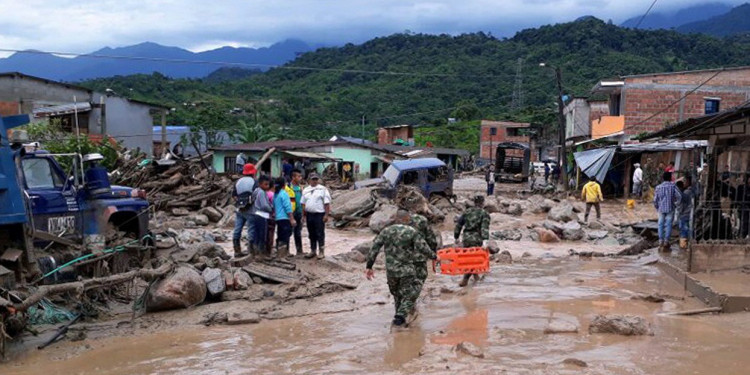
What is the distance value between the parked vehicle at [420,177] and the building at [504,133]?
3727cm

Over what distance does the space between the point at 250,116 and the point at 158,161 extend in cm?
3604

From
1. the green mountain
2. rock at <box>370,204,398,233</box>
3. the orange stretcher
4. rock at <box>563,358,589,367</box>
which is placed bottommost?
rock at <box>370,204,398,233</box>

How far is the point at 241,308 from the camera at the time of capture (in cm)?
941

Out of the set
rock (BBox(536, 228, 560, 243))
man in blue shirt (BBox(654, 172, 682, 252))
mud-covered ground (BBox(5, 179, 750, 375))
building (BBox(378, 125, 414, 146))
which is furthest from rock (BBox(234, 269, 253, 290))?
building (BBox(378, 125, 414, 146))

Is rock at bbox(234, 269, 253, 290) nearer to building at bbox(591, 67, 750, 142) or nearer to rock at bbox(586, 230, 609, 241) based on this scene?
rock at bbox(586, 230, 609, 241)

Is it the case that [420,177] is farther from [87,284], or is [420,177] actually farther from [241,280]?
[87,284]

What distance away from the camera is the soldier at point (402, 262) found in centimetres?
827

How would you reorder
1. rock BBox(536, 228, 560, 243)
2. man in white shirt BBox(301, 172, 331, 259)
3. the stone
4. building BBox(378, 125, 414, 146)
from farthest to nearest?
building BBox(378, 125, 414, 146) < rock BBox(536, 228, 560, 243) < man in white shirt BBox(301, 172, 331, 259) < the stone

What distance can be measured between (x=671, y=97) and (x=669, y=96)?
4.1 inches

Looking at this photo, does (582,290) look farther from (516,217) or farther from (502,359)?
(516,217)

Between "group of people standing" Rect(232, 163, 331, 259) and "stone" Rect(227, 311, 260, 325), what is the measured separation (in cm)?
249

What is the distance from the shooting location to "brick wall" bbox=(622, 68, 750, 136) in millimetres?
32469

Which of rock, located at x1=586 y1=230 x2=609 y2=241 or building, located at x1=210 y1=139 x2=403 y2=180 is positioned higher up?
building, located at x1=210 y1=139 x2=403 y2=180

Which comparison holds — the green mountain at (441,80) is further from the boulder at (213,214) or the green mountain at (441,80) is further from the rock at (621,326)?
the rock at (621,326)
